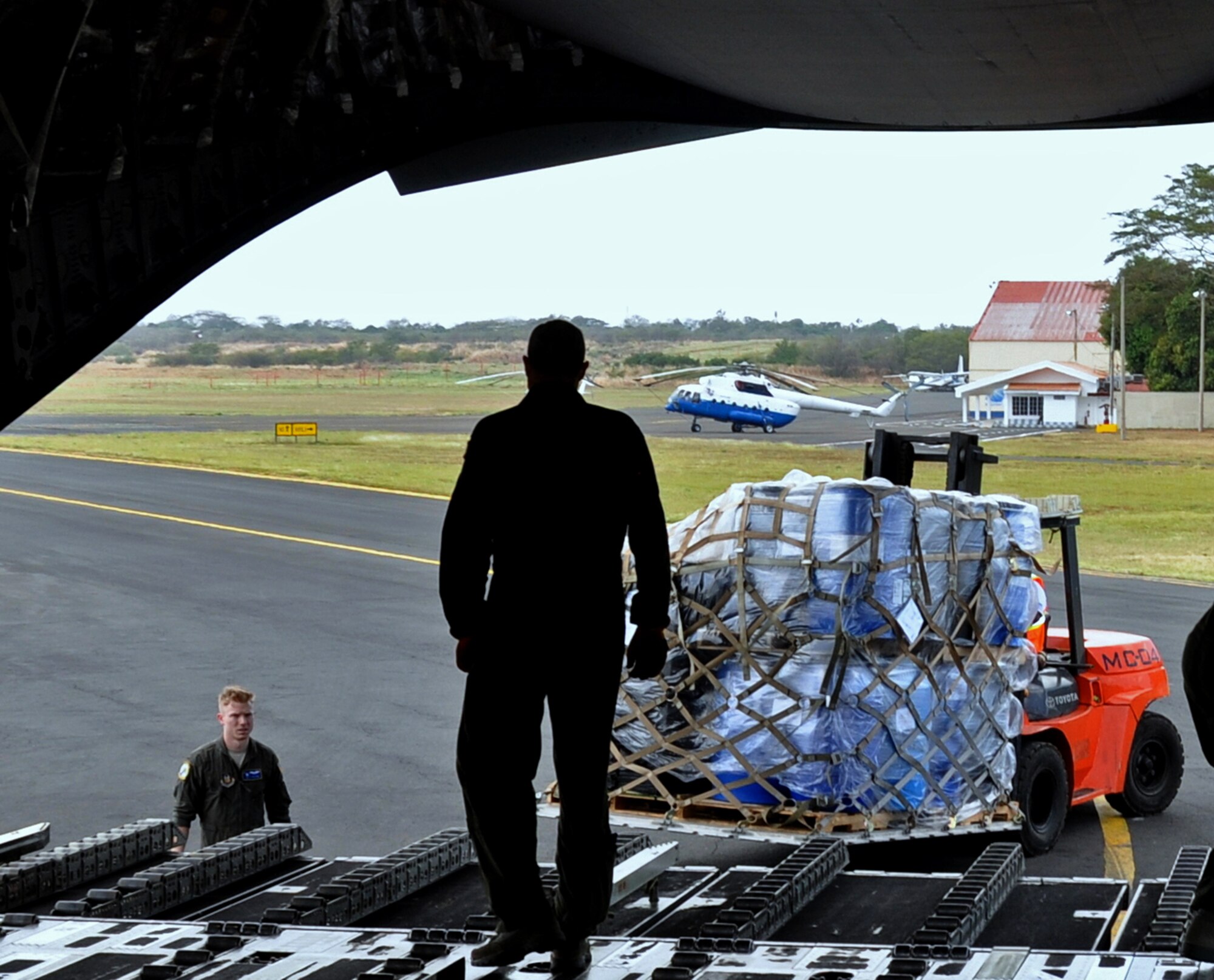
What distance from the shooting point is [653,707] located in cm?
946

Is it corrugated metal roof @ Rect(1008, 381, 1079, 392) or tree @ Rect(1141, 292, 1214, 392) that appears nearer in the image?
tree @ Rect(1141, 292, 1214, 392)

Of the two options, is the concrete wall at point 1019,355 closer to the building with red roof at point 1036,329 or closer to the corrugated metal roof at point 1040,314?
the building with red roof at point 1036,329

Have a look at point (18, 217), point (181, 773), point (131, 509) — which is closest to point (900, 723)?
point (181, 773)

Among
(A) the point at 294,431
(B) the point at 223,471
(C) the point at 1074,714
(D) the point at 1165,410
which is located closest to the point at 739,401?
(A) the point at 294,431

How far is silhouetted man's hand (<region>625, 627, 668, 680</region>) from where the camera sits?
4.14 meters

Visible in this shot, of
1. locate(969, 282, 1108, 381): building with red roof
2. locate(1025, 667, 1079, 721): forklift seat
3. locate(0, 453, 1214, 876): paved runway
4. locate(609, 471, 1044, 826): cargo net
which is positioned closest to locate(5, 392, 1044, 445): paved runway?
locate(969, 282, 1108, 381): building with red roof

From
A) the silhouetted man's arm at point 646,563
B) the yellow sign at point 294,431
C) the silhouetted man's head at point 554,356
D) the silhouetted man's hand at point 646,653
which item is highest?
the silhouetted man's head at point 554,356

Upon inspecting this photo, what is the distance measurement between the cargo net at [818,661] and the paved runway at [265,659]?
1.89 meters

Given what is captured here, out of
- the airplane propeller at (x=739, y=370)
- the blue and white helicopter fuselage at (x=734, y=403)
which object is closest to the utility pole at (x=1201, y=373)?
the airplane propeller at (x=739, y=370)

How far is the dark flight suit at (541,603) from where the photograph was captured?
404 centimetres

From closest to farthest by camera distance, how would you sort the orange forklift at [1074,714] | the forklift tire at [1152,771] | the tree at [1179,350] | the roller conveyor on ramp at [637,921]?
the roller conveyor on ramp at [637,921]
the orange forklift at [1074,714]
the forklift tire at [1152,771]
the tree at [1179,350]

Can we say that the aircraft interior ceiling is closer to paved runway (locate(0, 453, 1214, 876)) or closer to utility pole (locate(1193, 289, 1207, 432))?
paved runway (locate(0, 453, 1214, 876))

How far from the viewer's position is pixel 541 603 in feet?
13.3

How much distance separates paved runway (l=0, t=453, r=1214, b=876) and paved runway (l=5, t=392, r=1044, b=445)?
80.7ft
